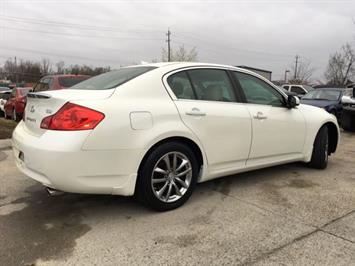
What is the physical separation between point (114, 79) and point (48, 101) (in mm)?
800

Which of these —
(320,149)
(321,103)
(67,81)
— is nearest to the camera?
(320,149)

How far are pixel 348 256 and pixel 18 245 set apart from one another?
8.74 ft

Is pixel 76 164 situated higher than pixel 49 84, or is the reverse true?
pixel 49 84

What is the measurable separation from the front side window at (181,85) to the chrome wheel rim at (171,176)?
2.10 ft

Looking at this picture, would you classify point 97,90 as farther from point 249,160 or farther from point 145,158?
point 249,160

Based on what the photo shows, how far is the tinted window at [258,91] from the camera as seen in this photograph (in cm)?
445

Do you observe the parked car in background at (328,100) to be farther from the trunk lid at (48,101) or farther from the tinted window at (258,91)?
the trunk lid at (48,101)

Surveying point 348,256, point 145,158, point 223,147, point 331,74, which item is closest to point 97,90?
point 145,158

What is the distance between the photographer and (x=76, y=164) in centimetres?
307

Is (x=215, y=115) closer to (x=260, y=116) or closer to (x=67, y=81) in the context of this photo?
(x=260, y=116)

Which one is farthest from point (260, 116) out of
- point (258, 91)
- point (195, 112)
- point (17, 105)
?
point (17, 105)

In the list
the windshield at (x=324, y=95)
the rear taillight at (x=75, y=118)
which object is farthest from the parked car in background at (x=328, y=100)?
the rear taillight at (x=75, y=118)

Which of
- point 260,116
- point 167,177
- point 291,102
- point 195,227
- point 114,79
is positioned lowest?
point 195,227

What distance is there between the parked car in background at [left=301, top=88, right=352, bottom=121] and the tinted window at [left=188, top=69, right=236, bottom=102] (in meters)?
8.19
